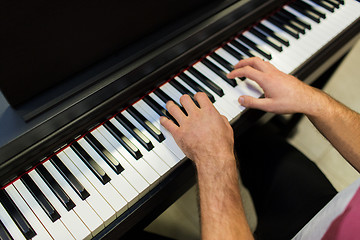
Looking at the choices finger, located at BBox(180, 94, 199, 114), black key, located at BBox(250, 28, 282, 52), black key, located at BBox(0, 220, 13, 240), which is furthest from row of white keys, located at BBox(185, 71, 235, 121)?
black key, located at BBox(0, 220, 13, 240)

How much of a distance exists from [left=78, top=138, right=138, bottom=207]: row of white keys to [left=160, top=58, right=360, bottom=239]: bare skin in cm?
20

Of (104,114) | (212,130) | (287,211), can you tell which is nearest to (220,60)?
(212,130)

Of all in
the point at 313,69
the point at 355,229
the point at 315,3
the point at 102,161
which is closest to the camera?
the point at 355,229

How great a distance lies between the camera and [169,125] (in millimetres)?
1046

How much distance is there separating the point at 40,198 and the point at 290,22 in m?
1.24

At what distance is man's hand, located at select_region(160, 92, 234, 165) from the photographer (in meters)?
0.99

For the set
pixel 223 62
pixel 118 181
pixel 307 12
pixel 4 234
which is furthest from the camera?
pixel 307 12

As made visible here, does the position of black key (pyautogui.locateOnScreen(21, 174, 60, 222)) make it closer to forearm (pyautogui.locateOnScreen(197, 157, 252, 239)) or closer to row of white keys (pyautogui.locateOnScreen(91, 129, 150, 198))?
row of white keys (pyautogui.locateOnScreen(91, 129, 150, 198))

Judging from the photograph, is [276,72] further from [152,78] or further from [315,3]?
[315,3]

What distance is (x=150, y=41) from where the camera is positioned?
1137 mm

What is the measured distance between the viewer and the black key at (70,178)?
938mm

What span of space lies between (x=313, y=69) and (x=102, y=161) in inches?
38.1

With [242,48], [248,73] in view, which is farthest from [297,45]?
[248,73]

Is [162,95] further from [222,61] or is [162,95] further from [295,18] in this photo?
[295,18]
